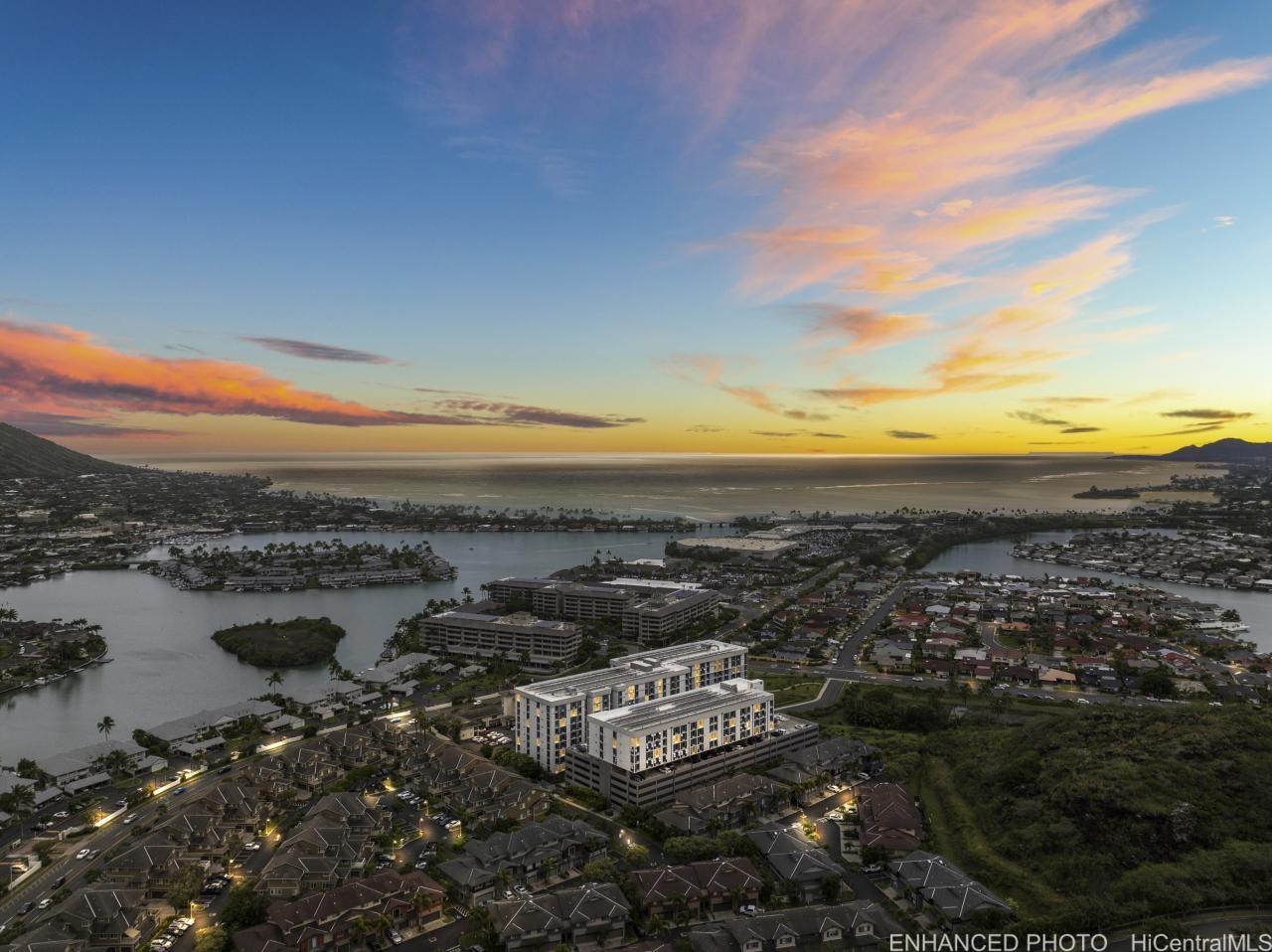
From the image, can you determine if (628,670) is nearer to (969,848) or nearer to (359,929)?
(969,848)

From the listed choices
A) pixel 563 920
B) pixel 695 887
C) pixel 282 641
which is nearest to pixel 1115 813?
pixel 695 887

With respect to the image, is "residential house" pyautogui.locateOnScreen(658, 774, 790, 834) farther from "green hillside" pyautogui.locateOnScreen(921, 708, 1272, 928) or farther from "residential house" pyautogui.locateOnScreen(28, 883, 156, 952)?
"residential house" pyautogui.locateOnScreen(28, 883, 156, 952)

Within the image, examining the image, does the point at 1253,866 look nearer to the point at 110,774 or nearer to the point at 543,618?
the point at 110,774

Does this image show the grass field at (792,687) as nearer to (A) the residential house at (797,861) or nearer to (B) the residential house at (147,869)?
(A) the residential house at (797,861)

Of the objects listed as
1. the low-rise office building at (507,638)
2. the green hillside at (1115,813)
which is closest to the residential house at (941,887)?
the green hillside at (1115,813)

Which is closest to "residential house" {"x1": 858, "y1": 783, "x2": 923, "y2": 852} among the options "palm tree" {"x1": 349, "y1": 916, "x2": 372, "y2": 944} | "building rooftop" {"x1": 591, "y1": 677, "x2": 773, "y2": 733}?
"building rooftop" {"x1": 591, "y1": 677, "x2": 773, "y2": 733}

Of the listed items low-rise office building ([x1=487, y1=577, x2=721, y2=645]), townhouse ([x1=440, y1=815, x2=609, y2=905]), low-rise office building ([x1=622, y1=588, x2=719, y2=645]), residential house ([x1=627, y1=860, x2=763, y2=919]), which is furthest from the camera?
low-rise office building ([x1=487, y1=577, x2=721, y2=645])

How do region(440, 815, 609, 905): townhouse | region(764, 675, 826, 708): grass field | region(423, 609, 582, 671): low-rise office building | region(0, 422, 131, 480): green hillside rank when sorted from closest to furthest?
region(440, 815, 609, 905): townhouse
region(764, 675, 826, 708): grass field
region(423, 609, 582, 671): low-rise office building
region(0, 422, 131, 480): green hillside
